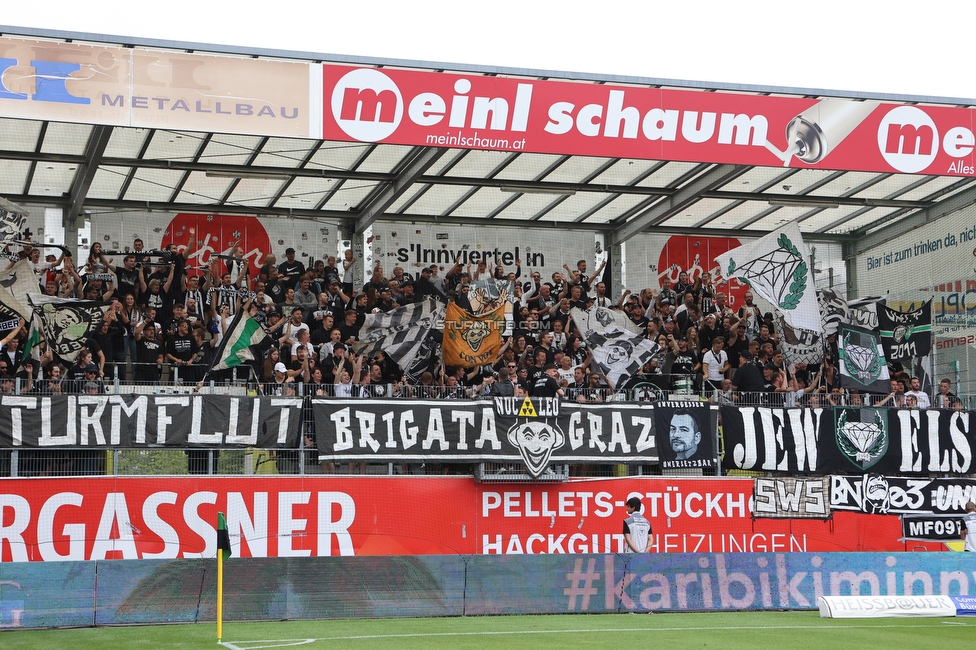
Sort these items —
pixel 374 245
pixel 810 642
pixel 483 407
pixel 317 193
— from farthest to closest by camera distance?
pixel 374 245 → pixel 317 193 → pixel 483 407 → pixel 810 642

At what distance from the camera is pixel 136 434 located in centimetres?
1942

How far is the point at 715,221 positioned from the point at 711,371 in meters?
7.68

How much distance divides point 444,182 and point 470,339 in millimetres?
4852

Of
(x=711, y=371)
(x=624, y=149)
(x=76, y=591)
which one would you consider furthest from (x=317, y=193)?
(x=76, y=591)

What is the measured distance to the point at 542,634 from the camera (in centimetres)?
1493

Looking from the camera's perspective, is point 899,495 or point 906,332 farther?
point 906,332

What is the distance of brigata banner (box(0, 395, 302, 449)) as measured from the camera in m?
19.0

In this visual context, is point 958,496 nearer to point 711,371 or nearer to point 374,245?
point 711,371

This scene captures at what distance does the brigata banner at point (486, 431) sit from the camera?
67.0 feet

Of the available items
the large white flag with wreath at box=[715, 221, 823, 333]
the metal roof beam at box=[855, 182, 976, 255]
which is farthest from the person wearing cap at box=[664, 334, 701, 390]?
the metal roof beam at box=[855, 182, 976, 255]

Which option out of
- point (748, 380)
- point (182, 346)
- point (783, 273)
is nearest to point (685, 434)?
point (748, 380)

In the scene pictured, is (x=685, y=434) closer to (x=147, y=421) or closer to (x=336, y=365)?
(x=336, y=365)

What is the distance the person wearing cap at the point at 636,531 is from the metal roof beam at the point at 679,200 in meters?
8.60

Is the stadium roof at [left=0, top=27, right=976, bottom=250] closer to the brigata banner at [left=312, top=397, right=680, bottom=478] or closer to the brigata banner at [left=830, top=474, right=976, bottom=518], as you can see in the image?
the brigata banner at [left=312, top=397, right=680, bottom=478]
